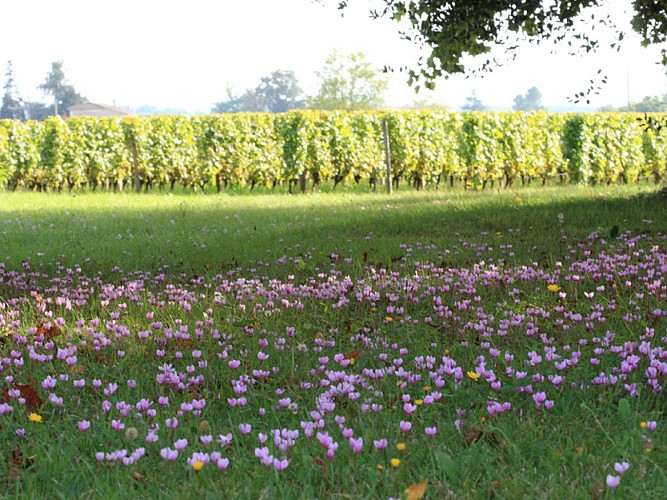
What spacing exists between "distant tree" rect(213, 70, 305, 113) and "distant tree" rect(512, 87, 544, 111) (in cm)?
6405

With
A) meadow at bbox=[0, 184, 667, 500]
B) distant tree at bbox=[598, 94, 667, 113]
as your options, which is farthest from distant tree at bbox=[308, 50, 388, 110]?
meadow at bbox=[0, 184, 667, 500]

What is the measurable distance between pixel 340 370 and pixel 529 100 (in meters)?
181

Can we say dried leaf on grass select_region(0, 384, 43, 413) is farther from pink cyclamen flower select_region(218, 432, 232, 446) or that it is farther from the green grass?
the green grass

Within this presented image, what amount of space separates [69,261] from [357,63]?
278ft

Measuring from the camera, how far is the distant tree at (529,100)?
171250 millimetres

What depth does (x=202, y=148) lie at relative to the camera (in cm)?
2416

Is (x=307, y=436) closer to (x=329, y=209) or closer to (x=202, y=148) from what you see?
(x=329, y=209)

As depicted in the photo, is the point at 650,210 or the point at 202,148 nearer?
the point at 650,210

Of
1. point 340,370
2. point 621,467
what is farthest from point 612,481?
point 340,370

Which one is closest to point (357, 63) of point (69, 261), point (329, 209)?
point (329, 209)

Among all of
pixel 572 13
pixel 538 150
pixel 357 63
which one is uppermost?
pixel 357 63

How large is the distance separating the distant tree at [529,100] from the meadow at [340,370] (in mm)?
171966

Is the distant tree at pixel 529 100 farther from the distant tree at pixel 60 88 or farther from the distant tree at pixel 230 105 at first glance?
the distant tree at pixel 60 88

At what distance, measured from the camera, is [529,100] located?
571ft
